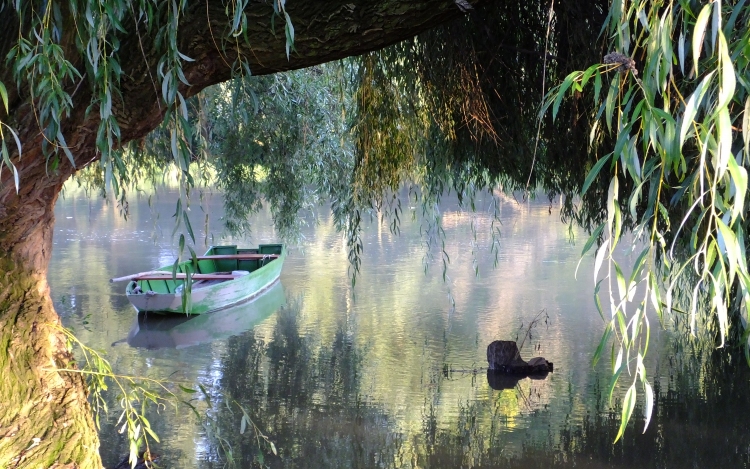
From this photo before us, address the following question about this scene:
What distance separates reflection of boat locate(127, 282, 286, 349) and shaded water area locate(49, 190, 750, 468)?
3 cm

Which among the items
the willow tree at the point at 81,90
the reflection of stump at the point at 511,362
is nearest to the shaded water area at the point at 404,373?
the reflection of stump at the point at 511,362

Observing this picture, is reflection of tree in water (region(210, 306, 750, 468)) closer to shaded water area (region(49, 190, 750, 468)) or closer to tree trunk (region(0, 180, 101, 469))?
shaded water area (region(49, 190, 750, 468))

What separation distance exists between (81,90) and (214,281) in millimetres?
7379

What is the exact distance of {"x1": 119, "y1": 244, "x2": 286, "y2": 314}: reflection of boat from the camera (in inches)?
305

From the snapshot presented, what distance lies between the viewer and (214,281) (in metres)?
8.89

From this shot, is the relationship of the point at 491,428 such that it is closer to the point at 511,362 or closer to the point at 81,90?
the point at 511,362

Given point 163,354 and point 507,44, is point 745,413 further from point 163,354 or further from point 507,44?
point 163,354

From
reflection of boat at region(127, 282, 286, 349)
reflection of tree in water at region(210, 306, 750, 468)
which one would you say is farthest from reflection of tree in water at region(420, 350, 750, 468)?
reflection of boat at region(127, 282, 286, 349)

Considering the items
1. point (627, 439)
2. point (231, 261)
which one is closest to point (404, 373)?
point (627, 439)

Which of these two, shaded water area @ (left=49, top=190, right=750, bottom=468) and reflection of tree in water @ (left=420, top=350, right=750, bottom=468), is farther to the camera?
shaded water area @ (left=49, top=190, right=750, bottom=468)

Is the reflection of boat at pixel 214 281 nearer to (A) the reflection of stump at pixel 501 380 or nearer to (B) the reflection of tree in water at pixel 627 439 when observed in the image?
(A) the reflection of stump at pixel 501 380

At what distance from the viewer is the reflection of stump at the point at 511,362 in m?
5.64

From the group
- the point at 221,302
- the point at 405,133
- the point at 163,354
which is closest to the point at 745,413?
the point at 405,133

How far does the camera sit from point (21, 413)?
1.73 meters
